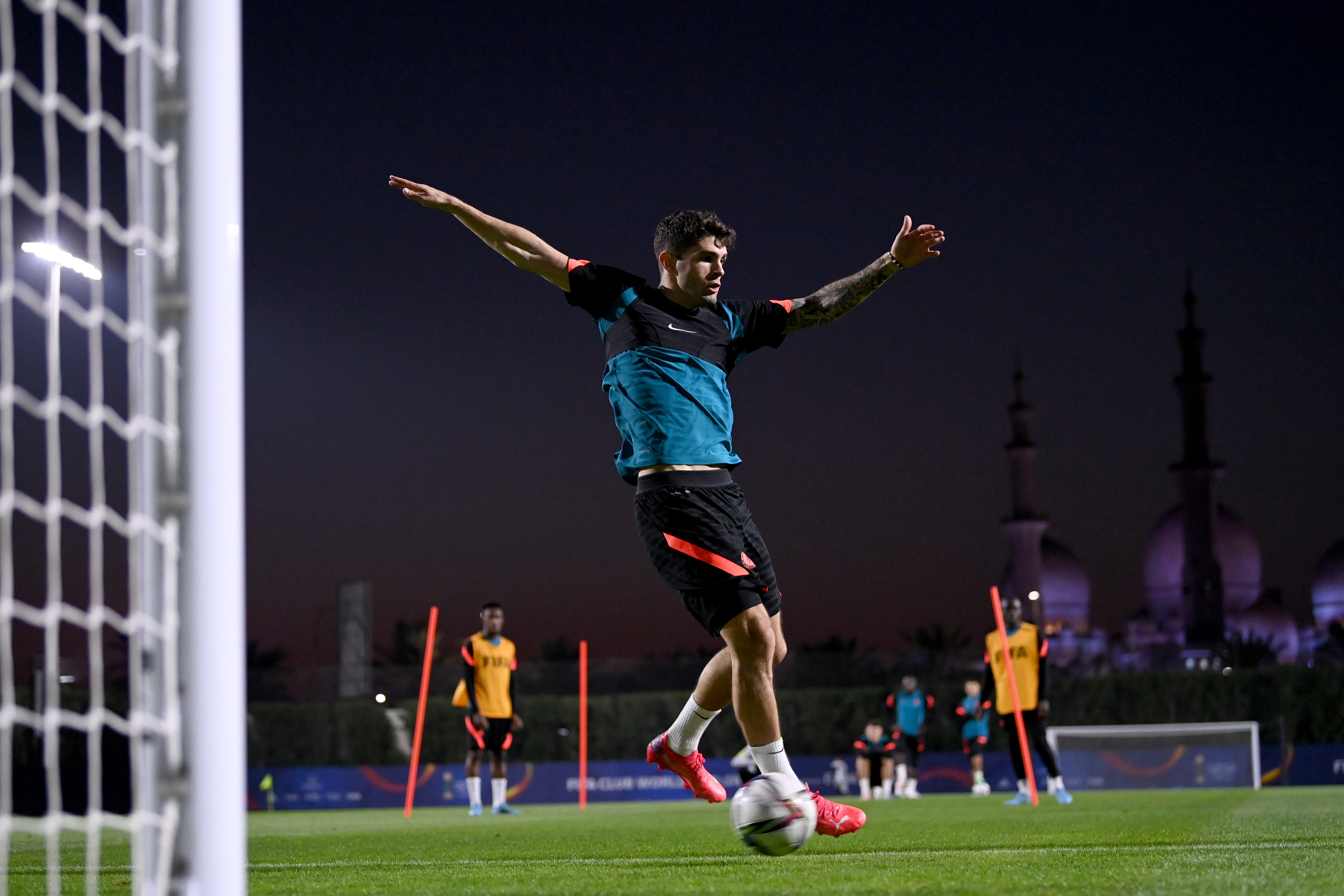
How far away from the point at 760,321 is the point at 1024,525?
218ft

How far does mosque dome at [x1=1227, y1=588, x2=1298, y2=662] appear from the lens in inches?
2667

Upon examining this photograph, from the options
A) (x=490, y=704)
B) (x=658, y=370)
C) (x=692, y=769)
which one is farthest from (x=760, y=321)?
(x=490, y=704)

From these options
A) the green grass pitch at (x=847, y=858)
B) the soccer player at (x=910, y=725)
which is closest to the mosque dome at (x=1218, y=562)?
the soccer player at (x=910, y=725)

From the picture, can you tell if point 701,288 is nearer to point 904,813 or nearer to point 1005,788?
point 904,813

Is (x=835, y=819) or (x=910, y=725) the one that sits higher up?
(x=835, y=819)

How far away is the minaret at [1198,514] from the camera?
209ft

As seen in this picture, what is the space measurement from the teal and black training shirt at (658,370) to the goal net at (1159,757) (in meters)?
17.9

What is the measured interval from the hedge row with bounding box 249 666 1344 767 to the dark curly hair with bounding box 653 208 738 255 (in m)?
21.6

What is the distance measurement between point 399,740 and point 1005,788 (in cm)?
1175

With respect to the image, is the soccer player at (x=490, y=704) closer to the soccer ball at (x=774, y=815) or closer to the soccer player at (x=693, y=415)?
the soccer player at (x=693, y=415)

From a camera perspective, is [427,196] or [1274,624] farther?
[1274,624]

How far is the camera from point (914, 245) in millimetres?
5488

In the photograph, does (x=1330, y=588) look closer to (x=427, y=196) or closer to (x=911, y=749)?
(x=911, y=749)

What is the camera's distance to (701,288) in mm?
5227
